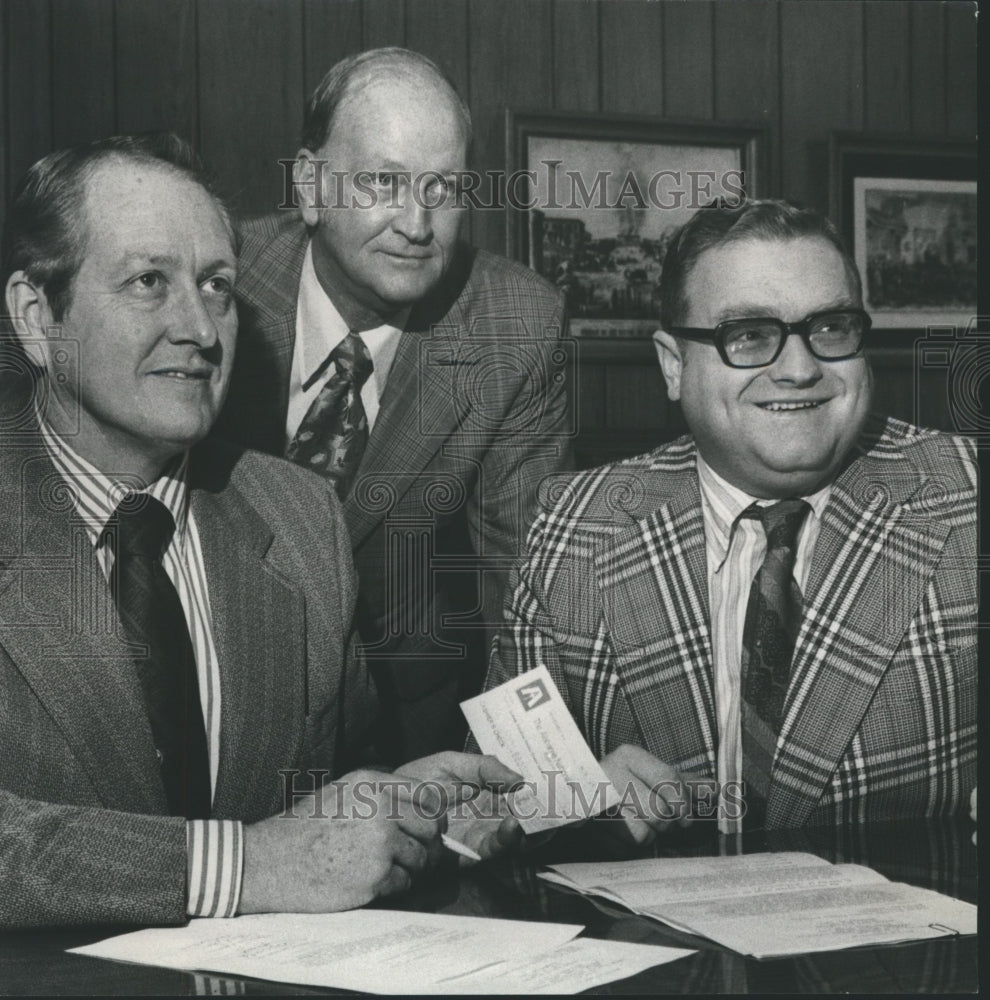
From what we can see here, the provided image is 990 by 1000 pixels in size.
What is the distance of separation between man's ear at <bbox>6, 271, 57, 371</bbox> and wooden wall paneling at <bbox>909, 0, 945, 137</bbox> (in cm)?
150

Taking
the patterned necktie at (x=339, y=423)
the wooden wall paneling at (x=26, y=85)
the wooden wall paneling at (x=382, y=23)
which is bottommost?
the patterned necktie at (x=339, y=423)

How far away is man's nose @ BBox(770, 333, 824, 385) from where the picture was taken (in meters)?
1.96

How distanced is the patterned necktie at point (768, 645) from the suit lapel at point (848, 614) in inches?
0.7

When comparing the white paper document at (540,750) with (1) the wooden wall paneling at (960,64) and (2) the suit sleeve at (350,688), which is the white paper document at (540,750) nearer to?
(2) the suit sleeve at (350,688)

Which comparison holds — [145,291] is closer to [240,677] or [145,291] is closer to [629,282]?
[240,677]

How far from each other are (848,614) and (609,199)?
0.80 meters

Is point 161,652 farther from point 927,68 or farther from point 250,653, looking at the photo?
point 927,68

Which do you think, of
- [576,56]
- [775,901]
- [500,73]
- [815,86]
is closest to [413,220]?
[500,73]

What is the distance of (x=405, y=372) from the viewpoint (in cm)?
198

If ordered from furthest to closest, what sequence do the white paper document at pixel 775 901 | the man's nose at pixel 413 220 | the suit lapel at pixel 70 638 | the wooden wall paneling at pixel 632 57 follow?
the wooden wall paneling at pixel 632 57 → the man's nose at pixel 413 220 → the suit lapel at pixel 70 638 → the white paper document at pixel 775 901

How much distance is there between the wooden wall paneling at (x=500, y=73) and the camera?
1.95 metres

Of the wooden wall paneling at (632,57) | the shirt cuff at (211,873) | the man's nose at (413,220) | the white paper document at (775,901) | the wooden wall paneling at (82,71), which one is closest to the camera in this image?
the white paper document at (775,901)

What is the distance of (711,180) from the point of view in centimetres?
206

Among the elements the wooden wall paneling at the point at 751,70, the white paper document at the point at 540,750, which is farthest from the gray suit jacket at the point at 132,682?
the wooden wall paneling at the point at 751,70
